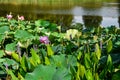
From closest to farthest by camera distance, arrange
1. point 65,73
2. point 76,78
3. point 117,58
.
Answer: point 65,73, point 76,78, point 117,58

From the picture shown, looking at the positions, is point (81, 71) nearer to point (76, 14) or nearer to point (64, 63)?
point (64, 63)

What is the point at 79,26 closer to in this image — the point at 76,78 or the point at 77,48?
Answer: the point at 77,48

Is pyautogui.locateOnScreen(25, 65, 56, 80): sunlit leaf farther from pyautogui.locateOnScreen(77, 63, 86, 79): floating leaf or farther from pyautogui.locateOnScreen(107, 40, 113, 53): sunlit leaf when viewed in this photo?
pyautogui.locateOnScreen(107, 40, 113, 53): sunlit leaf

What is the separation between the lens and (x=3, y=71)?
3.58 m

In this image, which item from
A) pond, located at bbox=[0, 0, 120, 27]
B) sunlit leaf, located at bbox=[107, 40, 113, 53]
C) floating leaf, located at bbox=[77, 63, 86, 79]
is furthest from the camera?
pond, located at bbox=[0, 0, 120, 27]

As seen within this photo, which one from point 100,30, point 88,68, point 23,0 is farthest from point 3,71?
point 23,0

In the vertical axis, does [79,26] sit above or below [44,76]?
below

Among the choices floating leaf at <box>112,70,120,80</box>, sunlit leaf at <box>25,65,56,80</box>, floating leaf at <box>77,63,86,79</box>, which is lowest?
floating leaf at <box>112,70,120,80</box>

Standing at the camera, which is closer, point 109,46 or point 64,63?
point 64,63

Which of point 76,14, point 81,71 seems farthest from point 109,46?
point 76,14

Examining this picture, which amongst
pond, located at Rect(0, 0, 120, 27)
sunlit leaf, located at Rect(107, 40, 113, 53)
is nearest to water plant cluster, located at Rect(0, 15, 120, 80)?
sunlit leaf, located at Rect(107, 40, 113, 53)

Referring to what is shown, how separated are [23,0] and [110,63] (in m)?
44.4

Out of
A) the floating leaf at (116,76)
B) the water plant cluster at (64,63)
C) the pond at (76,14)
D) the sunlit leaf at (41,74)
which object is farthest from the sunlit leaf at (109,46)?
the pond at (76,14)

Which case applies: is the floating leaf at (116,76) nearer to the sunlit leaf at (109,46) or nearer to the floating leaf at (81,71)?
the floating leaf at (81,71)
